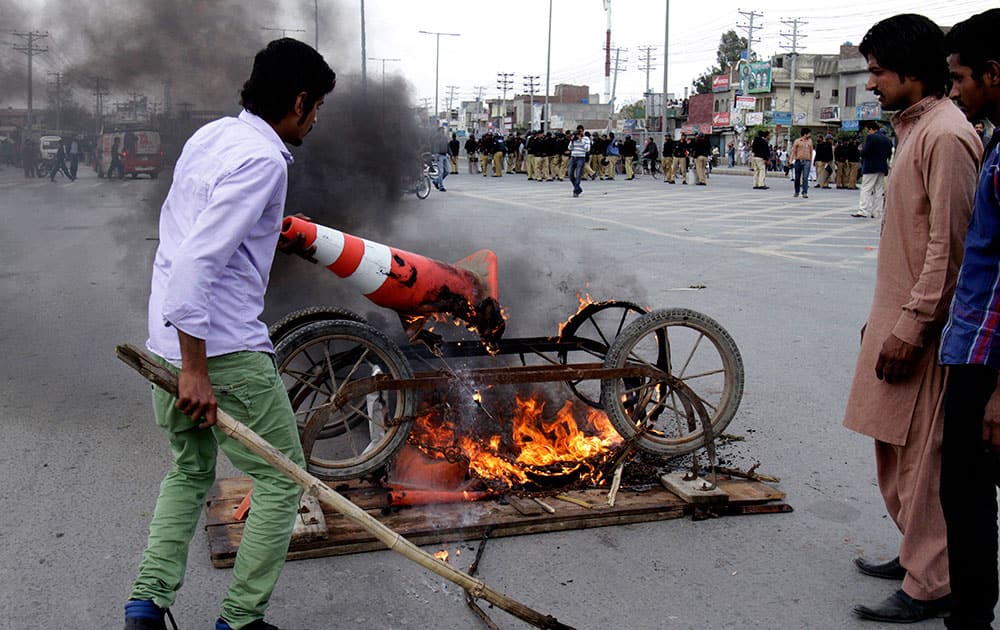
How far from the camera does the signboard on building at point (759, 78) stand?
5991 centimetres

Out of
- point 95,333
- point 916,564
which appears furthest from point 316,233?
point 95,333

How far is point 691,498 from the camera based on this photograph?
3621mm

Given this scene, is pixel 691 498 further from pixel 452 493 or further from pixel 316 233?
pixel 316 233

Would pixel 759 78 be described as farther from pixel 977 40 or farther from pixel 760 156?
pixel 977 40

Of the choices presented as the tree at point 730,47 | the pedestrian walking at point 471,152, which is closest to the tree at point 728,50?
the tree at point 730,47

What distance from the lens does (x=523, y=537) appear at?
345 centimetres

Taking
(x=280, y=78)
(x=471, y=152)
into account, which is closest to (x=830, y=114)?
(x=471, y=152)

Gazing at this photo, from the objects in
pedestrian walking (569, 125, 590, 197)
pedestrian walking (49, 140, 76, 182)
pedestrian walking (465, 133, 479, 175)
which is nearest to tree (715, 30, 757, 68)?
pedestrian walking (465, 133, 479, 175)

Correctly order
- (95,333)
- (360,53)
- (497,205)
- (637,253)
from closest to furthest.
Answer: (95,333) < (360,53) < (637,253) < (497,205)


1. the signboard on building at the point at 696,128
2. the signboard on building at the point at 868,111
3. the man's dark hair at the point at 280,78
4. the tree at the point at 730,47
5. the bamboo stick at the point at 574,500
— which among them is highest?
the tree at the point at 730,47

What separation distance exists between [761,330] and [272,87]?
18.6 ft

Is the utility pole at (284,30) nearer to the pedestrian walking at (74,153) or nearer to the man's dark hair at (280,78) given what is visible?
the pedestrian walking at (74,153)

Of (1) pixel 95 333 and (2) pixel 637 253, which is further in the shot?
(2) pixel 637 253

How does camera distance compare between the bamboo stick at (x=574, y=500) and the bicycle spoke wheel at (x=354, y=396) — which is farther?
the bamboo stick at (x=574, y=500)
